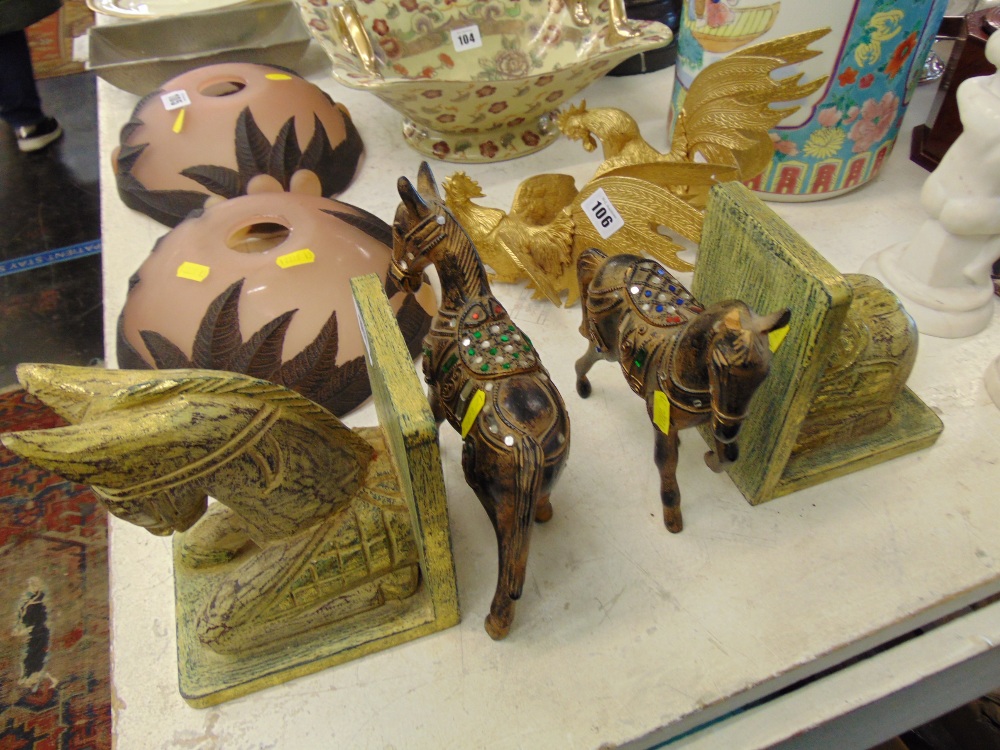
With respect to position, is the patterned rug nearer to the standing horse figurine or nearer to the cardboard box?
the standing horse figurine

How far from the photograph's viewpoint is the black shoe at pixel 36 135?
7.66 ft

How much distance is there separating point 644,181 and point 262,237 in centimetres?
63

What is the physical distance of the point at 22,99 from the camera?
7.39ft

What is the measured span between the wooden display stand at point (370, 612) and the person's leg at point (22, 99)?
6.45ft

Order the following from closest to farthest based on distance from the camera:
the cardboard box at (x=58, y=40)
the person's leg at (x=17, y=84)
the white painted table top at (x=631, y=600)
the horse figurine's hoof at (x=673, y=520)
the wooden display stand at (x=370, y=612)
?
the wooden display stand at (x=370, y=612), the white painted table top at (x=631, y=600), the horse figurine's hoof at (x=673, y=520), the person's leg at (x=17, y=84), the cardboard box at (x=58, y=40)

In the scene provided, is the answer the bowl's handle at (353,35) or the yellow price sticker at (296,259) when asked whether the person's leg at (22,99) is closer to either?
the bowl's handle at (353,35)

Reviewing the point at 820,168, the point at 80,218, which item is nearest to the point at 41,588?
the point at 80,218

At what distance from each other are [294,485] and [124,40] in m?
1.61

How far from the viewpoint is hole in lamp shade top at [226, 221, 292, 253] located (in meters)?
1.19

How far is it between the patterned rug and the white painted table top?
423mm

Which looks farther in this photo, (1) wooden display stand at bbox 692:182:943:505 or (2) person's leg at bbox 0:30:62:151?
(2) person's leg at bbox 0:30:62:151

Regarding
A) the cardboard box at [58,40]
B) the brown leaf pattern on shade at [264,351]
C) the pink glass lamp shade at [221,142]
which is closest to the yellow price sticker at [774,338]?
the brown leaf pattern on shade at [264,351]

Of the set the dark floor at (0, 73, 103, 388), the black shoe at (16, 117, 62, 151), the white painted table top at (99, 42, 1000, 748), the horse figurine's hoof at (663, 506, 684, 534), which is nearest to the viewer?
the white painted table top at (99, 42, 1000, 748)

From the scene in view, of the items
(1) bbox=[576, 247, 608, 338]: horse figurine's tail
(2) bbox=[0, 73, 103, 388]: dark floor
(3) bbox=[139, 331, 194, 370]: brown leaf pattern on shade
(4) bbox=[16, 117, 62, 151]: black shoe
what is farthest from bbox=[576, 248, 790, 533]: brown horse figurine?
(4) bbox=[16, 117, 62, 151]: black shoe
